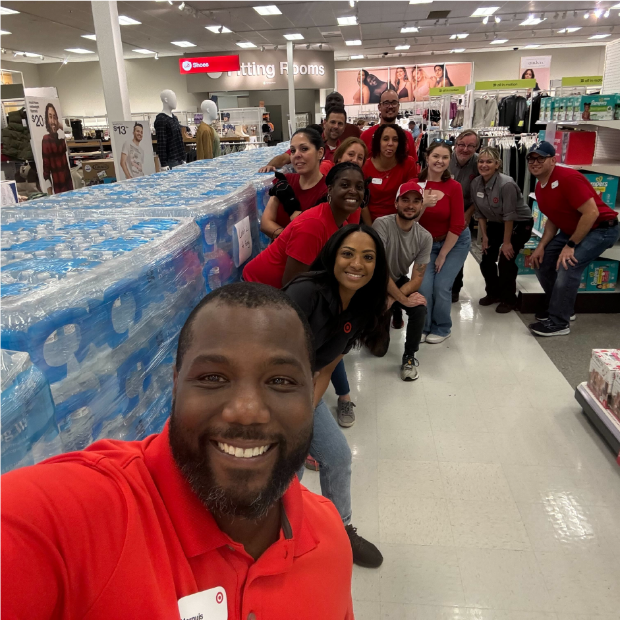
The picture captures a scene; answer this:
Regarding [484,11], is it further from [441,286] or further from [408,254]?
[408,254]

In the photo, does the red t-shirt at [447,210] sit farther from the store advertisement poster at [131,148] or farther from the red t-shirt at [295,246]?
the store advertisement poster at [131,148]

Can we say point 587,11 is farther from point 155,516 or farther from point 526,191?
point 155,516

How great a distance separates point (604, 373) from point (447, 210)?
1792 millimetres

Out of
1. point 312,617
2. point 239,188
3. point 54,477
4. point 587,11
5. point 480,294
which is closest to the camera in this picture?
point 54,477

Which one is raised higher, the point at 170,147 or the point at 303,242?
the point at 170,147

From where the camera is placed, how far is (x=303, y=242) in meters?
2.11

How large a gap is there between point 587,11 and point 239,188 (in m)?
14.4

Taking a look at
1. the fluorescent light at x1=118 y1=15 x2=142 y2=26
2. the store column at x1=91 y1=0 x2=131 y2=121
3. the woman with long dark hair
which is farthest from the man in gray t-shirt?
the fluorescent light at x1=118 y1=15 x2=142 y2=26

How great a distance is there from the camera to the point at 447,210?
402 cm

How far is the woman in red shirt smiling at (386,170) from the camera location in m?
3.66

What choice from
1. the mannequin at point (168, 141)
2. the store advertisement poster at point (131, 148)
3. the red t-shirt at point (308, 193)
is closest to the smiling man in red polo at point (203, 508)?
the red t-shirt at point (308, 193)

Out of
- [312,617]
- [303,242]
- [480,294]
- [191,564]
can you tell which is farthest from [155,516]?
[480,294]

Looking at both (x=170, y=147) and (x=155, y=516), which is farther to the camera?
(x=170, y=147)

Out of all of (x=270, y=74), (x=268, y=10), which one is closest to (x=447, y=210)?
(x=268, y=10)
